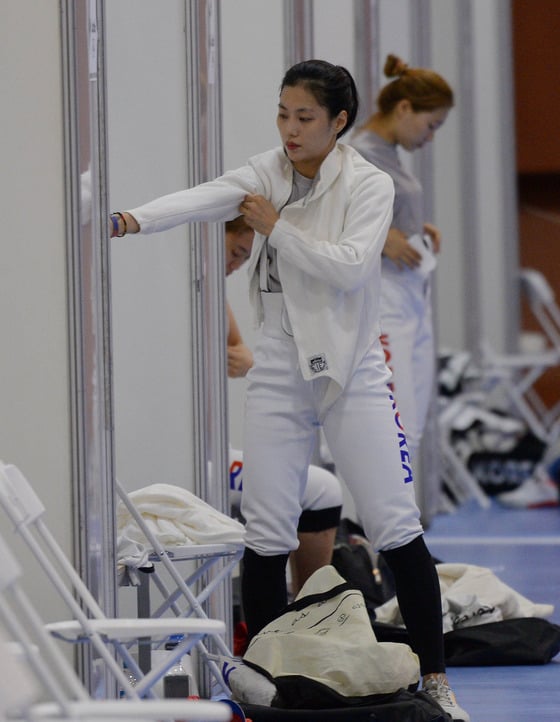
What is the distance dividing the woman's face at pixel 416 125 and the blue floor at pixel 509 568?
1.81 metres

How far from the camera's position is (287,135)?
3662 millimetres

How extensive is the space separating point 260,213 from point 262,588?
95cm

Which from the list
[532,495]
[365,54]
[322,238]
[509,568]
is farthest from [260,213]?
[532,495]

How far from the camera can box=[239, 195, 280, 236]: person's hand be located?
11.9ft

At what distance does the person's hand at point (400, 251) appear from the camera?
5.61 m

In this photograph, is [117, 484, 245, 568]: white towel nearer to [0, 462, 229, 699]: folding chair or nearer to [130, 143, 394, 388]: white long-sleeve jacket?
[130, 143, 394, 388]: white long-sleeve jacket

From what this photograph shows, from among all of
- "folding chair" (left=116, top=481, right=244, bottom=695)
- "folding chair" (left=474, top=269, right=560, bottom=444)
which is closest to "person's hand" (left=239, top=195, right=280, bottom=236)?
"folding chair" (left=116, top=481, right=244, bottom=695)

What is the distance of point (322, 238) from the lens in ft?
12.0

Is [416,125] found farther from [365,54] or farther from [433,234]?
[365,54]

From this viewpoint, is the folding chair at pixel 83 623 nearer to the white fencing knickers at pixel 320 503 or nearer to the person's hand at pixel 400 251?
the white fencing knickers at pixel 320 503

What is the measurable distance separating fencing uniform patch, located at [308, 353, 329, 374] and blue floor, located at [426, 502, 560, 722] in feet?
3.39

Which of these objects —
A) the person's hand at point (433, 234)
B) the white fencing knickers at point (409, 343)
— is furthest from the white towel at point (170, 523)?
the person's hand at point (433, 234)

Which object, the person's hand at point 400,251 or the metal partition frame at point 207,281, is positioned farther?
the person's hand at point 400,251

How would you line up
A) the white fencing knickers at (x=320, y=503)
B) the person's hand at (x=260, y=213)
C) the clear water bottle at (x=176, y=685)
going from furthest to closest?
the white fencing knickers at (x=320, y=503)
the person's hand at (x=260, y=213)
the clear water bottle at (x=176, y=685)
